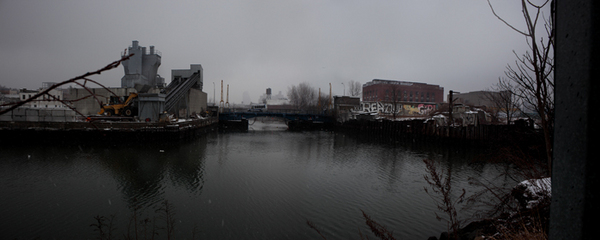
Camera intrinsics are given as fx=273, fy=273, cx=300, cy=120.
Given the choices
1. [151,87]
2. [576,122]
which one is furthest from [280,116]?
[576,122]

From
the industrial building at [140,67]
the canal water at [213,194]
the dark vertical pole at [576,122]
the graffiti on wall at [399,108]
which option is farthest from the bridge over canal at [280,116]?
the dark vertical pole at [576,122]

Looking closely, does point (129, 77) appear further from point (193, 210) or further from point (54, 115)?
point (193, 210)

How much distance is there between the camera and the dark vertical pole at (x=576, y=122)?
1.08 m

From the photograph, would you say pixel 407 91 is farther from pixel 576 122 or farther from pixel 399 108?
pixel 576 122

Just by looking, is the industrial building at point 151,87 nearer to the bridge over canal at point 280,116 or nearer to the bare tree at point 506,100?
the bridge over canal at point 280,116

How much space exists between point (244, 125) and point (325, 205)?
36911mm

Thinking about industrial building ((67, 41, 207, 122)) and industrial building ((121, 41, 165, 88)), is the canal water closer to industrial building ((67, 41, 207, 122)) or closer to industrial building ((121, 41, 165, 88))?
industrial building ((67, 41, 207, 122))

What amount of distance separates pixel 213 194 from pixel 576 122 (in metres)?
11.4

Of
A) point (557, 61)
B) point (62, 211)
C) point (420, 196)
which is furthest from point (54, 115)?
point (557, 61)

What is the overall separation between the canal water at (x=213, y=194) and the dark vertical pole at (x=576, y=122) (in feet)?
22.5

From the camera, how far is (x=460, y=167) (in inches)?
616

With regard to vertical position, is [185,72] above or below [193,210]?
above

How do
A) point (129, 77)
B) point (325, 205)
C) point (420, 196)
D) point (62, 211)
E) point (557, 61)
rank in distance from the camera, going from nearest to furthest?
point (557, 61) → point (62, 211) → point (325, 205) → point (420, 196) → point (129, 77)

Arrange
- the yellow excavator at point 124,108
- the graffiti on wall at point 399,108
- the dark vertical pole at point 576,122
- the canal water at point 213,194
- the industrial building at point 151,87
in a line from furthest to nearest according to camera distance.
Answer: the graffiti on wall at point 399,108 → the industrial building at point 151,87 → the yellow excavator at point 124,108 → the canal water at point 213,194 → the dark vertical pole at point 576,122
